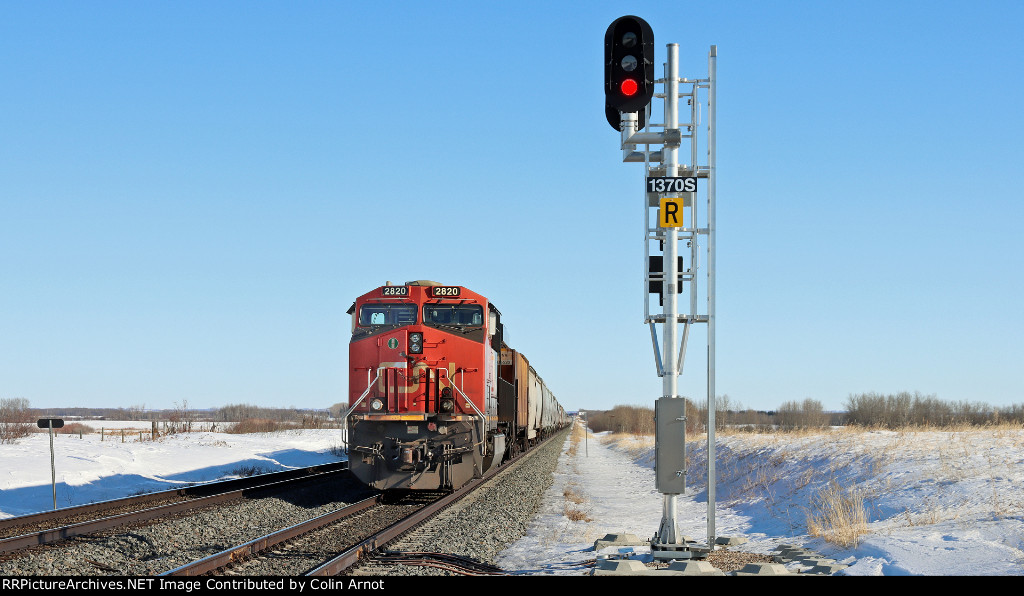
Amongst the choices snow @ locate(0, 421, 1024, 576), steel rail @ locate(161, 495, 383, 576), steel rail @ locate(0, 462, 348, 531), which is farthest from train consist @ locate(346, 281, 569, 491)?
steel rail @ locate(0, 462, 348, 531)

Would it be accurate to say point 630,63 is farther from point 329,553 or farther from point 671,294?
point 329,553

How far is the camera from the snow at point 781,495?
955 centimetres

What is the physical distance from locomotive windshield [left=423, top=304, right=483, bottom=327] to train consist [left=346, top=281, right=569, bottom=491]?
2 centimetres

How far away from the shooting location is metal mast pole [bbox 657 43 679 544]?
9781mm

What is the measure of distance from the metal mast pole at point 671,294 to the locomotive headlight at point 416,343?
26.9ft

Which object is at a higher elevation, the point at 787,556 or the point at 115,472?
the point at 787,556

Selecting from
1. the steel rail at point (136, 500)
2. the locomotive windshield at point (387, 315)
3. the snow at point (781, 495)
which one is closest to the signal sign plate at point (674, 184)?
the snow at point (781, 495)

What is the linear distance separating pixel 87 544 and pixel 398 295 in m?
8.19

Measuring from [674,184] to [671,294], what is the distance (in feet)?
4.35

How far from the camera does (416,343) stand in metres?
17.2

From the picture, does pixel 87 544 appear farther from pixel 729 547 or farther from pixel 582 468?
pixel 582 468

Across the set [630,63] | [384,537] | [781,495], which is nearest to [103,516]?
[384,537]
